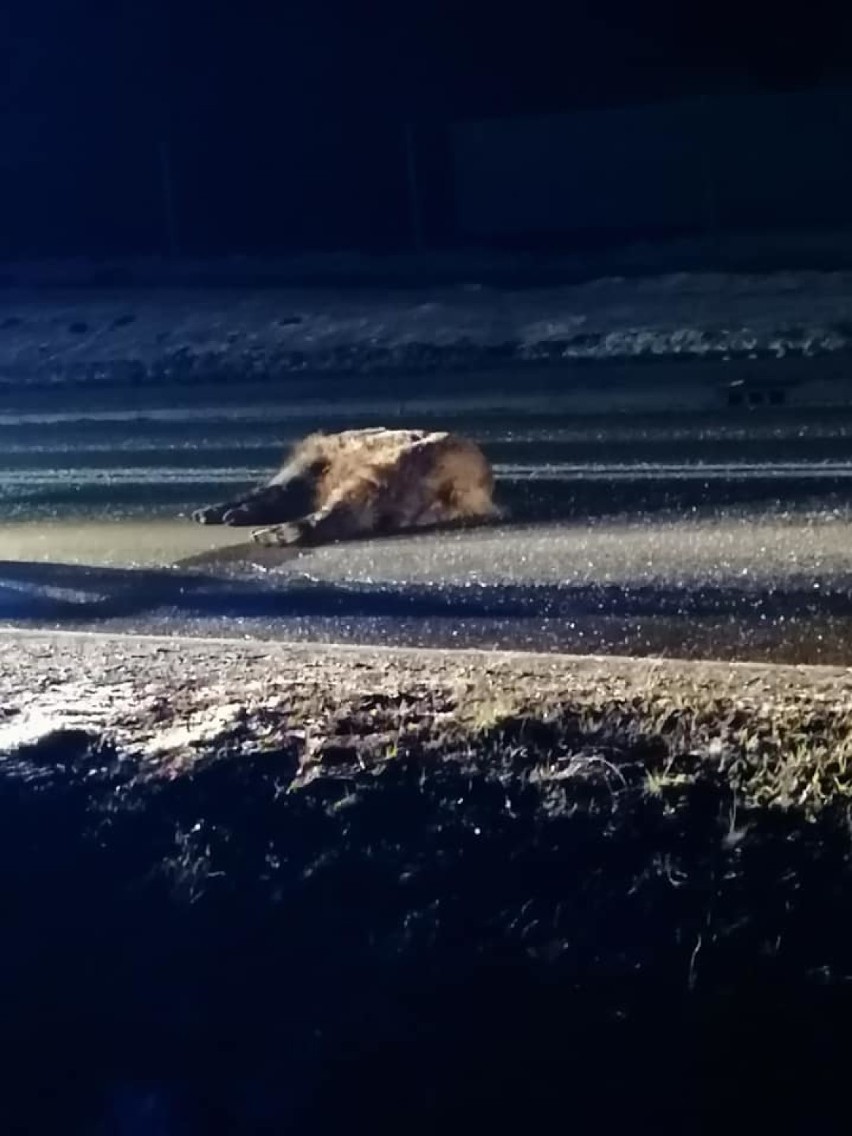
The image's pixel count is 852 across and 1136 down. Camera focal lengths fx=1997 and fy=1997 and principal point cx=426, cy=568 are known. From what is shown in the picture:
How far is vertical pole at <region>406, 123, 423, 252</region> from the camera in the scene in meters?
22.1

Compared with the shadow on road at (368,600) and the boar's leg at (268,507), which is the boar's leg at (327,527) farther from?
the shadow on road at (368,600)

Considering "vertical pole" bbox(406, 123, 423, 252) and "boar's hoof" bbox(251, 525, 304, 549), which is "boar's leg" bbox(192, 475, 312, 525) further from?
"vertical pole" bbox(406, 123, 423, 252)

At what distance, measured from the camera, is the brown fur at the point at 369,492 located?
10.3 meters

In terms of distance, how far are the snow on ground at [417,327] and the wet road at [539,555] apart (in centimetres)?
325

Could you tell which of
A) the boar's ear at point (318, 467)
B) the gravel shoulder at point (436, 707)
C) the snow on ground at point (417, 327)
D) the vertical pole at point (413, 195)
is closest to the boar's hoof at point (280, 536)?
the boar's ear at point (318, 467)

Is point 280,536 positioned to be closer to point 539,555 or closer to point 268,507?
point 268,507

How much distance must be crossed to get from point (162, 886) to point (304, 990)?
23.5 inches

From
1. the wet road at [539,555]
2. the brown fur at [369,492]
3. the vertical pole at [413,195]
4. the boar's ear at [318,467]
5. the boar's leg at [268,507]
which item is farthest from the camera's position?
the vertical pole at [413,195]

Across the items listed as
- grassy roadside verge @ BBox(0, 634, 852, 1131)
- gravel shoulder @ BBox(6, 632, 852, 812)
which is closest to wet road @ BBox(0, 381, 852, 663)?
gravel shoulder @ BBox(6, 632, 852, 812)

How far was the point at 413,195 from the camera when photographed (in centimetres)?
2211

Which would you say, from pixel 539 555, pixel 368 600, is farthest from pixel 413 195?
pixel 368 600

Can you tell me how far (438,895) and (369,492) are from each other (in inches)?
211

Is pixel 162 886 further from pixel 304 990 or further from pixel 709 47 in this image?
pixel 709 47

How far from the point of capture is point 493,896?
5238 mm
